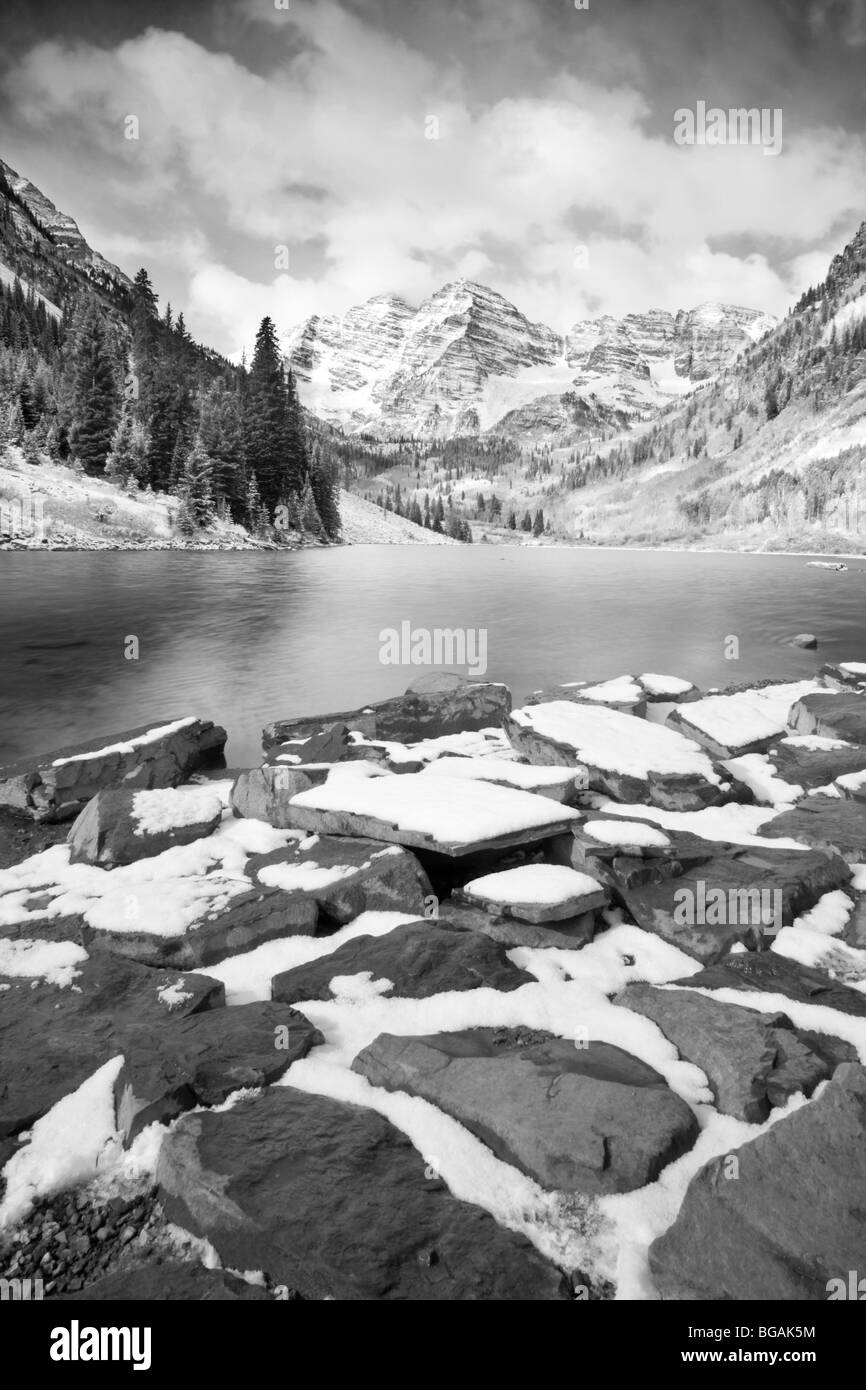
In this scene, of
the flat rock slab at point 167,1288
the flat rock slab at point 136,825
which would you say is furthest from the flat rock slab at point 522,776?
the flat rock slab at point 167,1288

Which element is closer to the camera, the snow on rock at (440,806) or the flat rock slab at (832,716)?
the snow on rock at (440,806)

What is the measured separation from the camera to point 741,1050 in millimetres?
4406

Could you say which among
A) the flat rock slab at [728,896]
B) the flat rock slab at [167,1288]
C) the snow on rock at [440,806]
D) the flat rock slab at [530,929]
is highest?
the snow on rock at [440,806]

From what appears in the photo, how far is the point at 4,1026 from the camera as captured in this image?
5078mm

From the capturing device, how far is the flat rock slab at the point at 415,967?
547 centimetres

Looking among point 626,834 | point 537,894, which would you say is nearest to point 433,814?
point 537,894

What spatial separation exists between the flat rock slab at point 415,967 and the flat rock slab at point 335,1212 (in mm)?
1452

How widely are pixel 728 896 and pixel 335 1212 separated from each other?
473 centimetres

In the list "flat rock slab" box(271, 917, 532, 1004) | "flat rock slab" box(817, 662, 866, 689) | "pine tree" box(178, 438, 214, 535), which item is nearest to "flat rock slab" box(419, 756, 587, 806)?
"flat rock slab" box(271, 917, 532, 1004)

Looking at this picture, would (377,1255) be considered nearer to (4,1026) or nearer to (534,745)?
(4,1026)

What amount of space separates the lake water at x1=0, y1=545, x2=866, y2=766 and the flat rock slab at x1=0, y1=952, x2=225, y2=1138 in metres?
8.94

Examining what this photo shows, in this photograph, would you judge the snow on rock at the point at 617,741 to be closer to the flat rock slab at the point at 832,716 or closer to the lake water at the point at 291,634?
the flat rock slab at the point at 832,716

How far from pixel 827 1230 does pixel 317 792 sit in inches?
261

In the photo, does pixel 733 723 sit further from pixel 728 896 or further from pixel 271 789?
pixel 271 789
